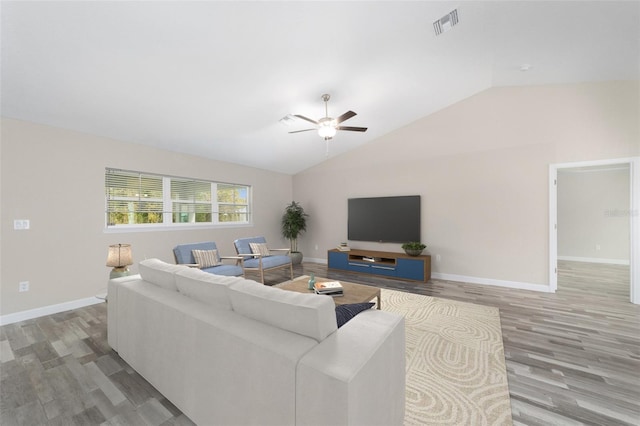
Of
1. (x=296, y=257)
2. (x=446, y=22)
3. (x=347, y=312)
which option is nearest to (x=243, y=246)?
(x=296, y=257)

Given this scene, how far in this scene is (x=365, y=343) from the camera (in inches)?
44.9

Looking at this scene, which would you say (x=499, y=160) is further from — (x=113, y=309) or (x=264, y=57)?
(x=113, y=309)

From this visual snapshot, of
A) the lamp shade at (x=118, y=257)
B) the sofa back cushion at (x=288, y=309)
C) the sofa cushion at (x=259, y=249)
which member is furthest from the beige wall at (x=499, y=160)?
the sofa back cushion at (x=288, y=309)

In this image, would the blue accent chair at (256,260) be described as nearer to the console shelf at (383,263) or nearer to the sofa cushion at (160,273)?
the console shelf at (383,263)

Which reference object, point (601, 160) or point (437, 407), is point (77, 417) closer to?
point (437, 407)

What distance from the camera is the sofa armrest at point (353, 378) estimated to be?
2.99ft

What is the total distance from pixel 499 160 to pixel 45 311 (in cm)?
714

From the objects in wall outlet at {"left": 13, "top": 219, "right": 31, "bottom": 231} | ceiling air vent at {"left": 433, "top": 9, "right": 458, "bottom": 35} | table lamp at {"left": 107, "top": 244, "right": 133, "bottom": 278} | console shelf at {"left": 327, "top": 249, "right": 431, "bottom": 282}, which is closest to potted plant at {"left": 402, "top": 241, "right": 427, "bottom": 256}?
console shelf at {"left": 327, "top": 249, "right": 431, "bottom": 282}

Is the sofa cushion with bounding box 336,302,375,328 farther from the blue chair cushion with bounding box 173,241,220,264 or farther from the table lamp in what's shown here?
the blue chair cushion with bounding box 173,241,220,264

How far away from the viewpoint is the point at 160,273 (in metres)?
2.01

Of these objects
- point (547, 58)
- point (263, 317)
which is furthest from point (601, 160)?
point (263, 317)

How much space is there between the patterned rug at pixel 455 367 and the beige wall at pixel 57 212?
430 centimetres

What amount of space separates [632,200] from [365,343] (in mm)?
5075

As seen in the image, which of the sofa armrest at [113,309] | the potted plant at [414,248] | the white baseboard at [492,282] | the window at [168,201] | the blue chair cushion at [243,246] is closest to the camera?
the sofa armrest at [113,309]
